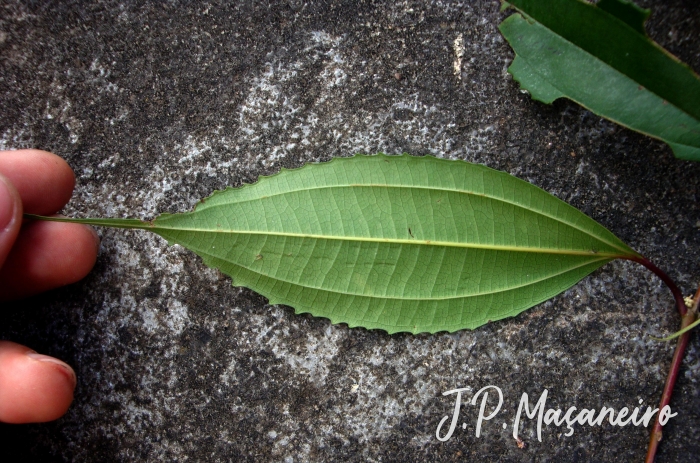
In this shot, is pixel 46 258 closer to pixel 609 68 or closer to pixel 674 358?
pixel 609 68

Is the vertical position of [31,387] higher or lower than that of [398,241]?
lower

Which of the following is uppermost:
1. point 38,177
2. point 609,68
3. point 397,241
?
point 609,68

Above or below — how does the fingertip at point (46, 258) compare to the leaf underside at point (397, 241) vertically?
below

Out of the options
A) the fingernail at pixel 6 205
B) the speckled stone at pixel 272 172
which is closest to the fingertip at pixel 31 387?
the speckled stone at pixel 272 172

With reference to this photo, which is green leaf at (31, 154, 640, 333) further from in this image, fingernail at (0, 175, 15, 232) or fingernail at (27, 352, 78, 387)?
fingernail at (27, 352, 78, 387)

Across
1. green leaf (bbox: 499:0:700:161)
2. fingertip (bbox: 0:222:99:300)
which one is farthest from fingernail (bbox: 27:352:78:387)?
green leaf (bbox: 499:0:700:161)

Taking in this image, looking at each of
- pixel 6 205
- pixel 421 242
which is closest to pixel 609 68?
pixel 421 242

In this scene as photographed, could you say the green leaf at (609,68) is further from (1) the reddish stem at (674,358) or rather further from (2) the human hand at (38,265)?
(2) the human hand at (38,265)
